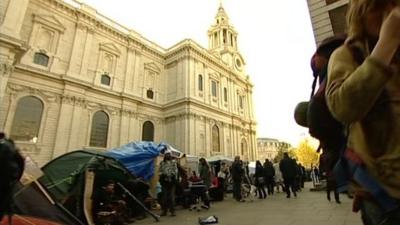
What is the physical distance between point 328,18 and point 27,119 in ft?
78.4

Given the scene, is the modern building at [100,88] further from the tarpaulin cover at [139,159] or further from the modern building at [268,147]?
the modern building at [268,147]

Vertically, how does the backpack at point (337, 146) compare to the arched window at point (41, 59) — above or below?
below

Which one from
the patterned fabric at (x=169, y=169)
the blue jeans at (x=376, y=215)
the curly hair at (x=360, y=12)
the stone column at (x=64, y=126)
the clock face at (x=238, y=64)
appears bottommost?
the blue jeans at (x=376, y=215)

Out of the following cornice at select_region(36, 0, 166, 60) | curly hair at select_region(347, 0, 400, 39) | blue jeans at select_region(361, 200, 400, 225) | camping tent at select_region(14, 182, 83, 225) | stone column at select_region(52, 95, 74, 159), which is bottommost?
camping tent at select_region(14, 182, 83, 225)

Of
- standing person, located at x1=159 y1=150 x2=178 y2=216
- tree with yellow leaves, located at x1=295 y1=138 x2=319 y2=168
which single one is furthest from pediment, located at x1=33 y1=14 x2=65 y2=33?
tree with yellow leaves, located at x1=295 y1=138 x2=319 y2=168

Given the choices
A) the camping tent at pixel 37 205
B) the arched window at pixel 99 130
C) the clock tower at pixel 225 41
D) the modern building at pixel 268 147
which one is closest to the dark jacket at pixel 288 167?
the camping tent at pixel 37 205

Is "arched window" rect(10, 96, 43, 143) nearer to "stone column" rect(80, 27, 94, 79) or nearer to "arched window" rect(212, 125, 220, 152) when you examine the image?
"stone column" rect(80, 27, 94, 79)

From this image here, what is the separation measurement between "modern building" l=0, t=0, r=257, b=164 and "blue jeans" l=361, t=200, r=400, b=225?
22801 millimetres

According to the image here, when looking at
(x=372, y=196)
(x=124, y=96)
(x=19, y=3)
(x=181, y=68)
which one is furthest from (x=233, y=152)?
(x=372, y=196)

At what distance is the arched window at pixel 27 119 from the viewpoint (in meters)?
20.2

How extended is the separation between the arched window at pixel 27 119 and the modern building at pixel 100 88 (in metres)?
0.07

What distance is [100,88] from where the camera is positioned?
26.2 m

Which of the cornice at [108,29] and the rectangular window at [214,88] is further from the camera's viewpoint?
the rectangular window at [214,88]

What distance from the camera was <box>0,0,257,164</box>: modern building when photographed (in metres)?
20.5
